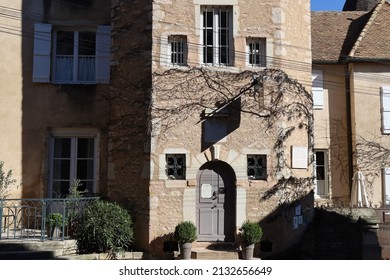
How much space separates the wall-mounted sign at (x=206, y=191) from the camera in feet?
35.7

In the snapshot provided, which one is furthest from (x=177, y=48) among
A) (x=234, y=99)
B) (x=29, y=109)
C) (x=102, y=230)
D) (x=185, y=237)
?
(x=102, y=230)

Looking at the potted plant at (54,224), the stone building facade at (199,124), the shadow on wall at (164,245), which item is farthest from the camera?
the stone building facade at (199,124)

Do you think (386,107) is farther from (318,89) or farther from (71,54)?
(71,54)

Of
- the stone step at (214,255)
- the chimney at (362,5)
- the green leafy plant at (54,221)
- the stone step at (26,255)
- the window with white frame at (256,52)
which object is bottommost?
the stone step at (214,255)

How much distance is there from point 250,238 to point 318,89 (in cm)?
678

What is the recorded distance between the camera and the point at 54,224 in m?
9.73

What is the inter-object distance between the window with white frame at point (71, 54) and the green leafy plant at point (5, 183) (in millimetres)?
2512

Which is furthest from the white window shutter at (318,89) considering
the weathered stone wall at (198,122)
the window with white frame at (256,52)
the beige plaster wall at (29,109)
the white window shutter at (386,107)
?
the beige plaster wall at (29,109)

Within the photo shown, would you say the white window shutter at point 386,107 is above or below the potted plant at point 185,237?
above

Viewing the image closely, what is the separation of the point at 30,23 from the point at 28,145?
3.28 m

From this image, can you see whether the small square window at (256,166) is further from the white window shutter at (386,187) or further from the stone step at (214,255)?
the white window shutter at (386,187)

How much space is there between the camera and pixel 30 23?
1260 cm

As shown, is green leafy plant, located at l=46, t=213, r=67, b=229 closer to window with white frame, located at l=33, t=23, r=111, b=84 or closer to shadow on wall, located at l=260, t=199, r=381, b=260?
window with white frame, located at l=33, t=23, r=111, b=84

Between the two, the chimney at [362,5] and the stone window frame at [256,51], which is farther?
the chimney at [362,5]
